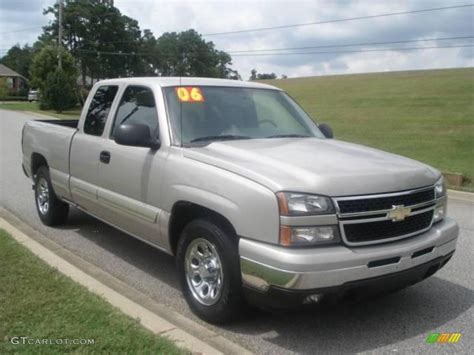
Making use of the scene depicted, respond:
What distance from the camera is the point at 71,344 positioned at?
3.57 metres

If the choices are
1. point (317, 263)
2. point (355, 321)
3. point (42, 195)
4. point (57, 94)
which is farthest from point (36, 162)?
point (57, 94)

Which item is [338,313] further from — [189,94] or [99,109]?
[99,109]

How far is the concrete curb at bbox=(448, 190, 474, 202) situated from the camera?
9.96 m

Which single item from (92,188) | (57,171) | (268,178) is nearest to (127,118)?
(92,188)

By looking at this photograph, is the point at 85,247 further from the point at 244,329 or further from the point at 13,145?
the point at 13,145

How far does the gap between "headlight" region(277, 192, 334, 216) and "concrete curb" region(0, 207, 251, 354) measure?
1.04 metres

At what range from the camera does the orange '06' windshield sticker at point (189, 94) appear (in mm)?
4965

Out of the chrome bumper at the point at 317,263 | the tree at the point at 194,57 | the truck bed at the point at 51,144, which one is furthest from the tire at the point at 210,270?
the tree at the point at 194,57

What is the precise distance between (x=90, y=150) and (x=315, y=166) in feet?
9.43

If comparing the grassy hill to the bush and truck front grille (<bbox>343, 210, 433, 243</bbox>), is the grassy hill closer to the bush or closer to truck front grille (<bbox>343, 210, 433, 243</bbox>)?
truck front grille (<bbox>343, 210, 433, 243</bbox>)

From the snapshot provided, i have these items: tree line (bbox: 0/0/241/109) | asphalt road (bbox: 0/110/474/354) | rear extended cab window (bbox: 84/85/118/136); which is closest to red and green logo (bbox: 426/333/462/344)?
asphalt road (bbox: 0/110/474/354)

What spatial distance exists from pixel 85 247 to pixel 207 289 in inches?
101

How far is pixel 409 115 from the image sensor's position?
28.5m

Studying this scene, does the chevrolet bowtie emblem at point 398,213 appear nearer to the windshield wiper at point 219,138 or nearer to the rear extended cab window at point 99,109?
the windshield wiper at point 219,138
